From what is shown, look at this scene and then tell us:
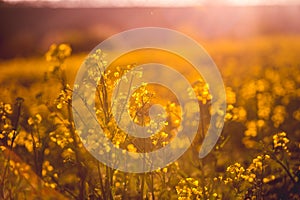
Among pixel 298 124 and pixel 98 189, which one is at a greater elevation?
pixel 298 124

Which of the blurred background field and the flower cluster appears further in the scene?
the blurred background field

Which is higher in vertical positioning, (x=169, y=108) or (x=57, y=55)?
(x=57, y=55)

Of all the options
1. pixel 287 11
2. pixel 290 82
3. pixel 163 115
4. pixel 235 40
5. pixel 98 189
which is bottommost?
pixel 98 189

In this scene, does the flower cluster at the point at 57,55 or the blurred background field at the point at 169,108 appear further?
the blurred background field at the point at 169,108

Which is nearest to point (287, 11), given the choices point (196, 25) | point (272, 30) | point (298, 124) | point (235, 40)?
point (272, 30)

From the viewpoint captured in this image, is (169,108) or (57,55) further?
(169,108)

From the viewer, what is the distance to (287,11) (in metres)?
22.9

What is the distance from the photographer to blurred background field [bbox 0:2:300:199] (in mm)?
3854

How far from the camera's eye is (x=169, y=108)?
428cm

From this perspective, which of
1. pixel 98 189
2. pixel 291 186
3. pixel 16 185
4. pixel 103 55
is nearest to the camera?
pixel 103 55

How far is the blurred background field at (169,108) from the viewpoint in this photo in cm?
385

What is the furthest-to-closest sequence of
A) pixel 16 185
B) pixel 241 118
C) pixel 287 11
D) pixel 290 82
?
1. pixel 287 11
2. pixel 290 82
3. pixel 241 118
4. pixel 16 185

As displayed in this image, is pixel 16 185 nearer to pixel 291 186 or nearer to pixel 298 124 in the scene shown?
pixel 291 186

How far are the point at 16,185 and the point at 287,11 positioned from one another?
1978 centimetres
